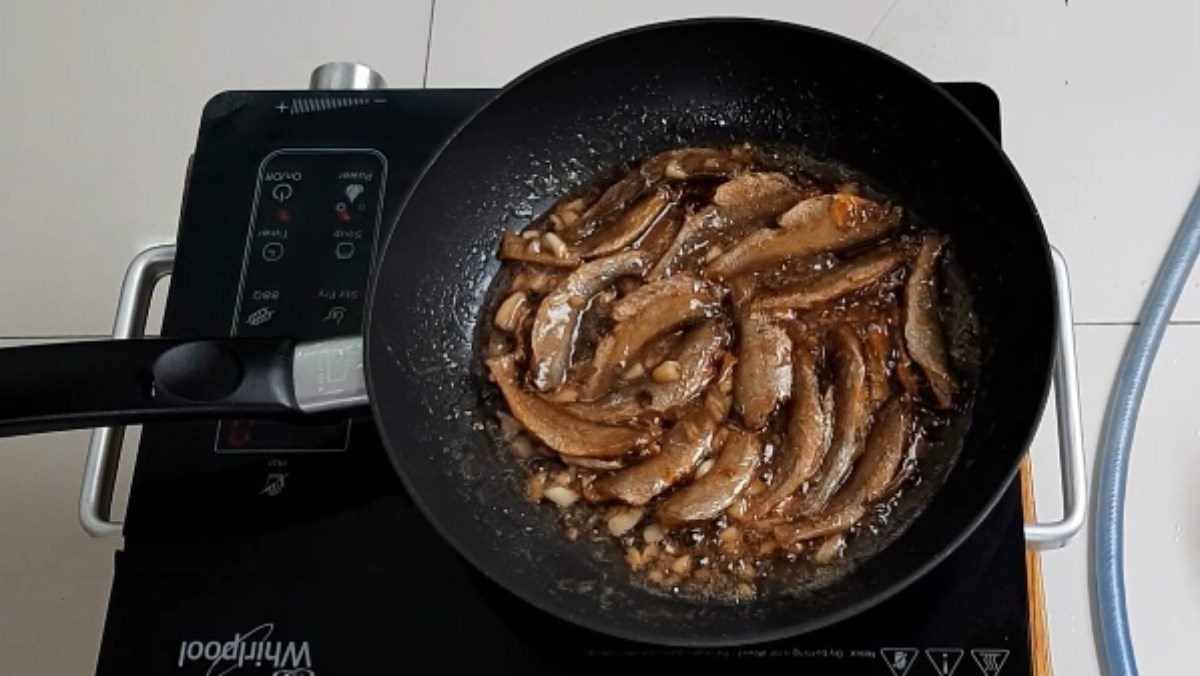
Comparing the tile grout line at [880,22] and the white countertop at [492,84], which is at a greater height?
the tile grout line at [880,22]

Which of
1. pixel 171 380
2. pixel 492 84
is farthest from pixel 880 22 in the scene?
pixel 171 380

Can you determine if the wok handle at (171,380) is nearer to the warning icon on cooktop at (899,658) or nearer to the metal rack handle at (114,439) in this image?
the metal rack handle at (114,439)

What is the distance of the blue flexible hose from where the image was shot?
104 centimetres

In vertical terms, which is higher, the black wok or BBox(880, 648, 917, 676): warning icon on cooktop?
the black wok

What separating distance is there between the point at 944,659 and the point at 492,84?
31.3 inches

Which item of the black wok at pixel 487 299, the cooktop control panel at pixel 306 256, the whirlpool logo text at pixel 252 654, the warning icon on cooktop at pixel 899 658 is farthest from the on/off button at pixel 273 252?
the warning icon on cooktop at pixel 899 658

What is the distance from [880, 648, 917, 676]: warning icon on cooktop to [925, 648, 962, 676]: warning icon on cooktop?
1cm

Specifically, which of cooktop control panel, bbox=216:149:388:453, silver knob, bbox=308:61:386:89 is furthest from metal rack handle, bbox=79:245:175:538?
silver knob, bbox=308:61:386:89

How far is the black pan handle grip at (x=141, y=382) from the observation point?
0.78 metres

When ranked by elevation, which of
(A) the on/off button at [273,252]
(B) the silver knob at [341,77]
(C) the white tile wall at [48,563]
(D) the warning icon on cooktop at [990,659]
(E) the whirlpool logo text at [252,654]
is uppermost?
(B) the silver knob at [341,77]

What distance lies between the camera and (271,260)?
1006 millimetres

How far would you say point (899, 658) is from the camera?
84cm

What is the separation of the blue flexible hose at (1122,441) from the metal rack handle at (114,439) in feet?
2.74

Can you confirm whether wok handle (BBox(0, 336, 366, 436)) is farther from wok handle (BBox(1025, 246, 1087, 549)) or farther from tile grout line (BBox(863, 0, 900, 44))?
tile grout line (BBox(863, 0, 900, 44))
